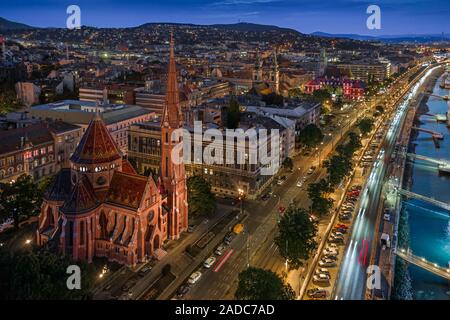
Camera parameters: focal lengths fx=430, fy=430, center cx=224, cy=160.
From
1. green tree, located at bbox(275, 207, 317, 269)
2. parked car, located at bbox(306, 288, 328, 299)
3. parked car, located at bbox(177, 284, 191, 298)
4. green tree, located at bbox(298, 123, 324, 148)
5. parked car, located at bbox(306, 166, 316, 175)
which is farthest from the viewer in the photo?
green tree, located at bbox(298, 123, 324, 148)

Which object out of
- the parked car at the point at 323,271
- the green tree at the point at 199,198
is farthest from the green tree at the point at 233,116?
the parked car at the point at 323,271

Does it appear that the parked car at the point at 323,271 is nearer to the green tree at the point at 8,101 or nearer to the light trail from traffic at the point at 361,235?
the light trail from traffic at the point at 361,235

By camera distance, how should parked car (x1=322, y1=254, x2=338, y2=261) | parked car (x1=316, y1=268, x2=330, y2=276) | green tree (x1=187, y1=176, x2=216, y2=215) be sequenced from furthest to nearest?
green tree (x1=187, y1=176, x2=216, y2=215)
parked car (x1=322, y1=254, x2=338, y2=261)
parked car (x1=316, y1=268, x2=330, y2=276)

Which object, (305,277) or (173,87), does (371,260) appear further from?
(173,87)

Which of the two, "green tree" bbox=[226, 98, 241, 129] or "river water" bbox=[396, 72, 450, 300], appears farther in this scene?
"green tree" bbox=[226, 98, 241, 129]

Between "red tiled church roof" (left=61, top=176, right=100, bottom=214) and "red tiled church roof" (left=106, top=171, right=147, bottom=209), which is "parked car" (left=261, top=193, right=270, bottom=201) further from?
"red tiled church roof" (left=61, top=176, right=100, bottom=214)

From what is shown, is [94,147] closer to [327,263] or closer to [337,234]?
[327,263]

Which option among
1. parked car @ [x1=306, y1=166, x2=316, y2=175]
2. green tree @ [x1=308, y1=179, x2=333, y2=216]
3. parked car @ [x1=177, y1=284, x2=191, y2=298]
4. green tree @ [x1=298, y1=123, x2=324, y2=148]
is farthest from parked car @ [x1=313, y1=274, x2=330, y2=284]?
green tree @ [x1=298, y1=123, x2=324, y2=148]
